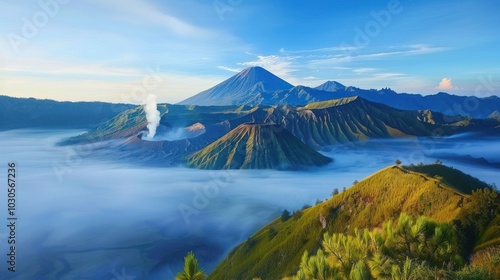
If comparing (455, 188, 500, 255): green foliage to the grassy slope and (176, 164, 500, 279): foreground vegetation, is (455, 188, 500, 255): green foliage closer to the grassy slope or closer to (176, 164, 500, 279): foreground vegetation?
(176, 164, 500, 279): foreground vegetation

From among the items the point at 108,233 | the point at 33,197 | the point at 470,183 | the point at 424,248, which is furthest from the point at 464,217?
the point at 33,197

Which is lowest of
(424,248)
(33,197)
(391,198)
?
(33,197)

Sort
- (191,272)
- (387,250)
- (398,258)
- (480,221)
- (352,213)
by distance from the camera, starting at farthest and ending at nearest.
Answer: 1. (352,213)
2. (480,221)
3. (387,250)
4. (398,258)
5. (191,272)

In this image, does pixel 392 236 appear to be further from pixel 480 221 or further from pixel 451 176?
pixel 451 176

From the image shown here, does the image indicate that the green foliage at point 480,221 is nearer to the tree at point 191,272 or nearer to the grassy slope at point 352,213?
the grassy slope at point 352,213

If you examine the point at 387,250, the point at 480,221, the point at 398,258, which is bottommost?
the point at 480,221

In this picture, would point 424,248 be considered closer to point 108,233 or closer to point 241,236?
point 241,236

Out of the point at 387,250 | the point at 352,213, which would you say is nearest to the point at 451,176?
the point at 352,213

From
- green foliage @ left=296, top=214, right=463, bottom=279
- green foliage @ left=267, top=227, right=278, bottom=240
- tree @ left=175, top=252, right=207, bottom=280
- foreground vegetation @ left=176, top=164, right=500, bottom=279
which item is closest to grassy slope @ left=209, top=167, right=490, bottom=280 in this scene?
foreground vegetation @ left=176, top=164, right=500, bottom=279

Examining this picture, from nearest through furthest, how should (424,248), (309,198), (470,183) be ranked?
(424,248) < (470,183) < (309,198)
